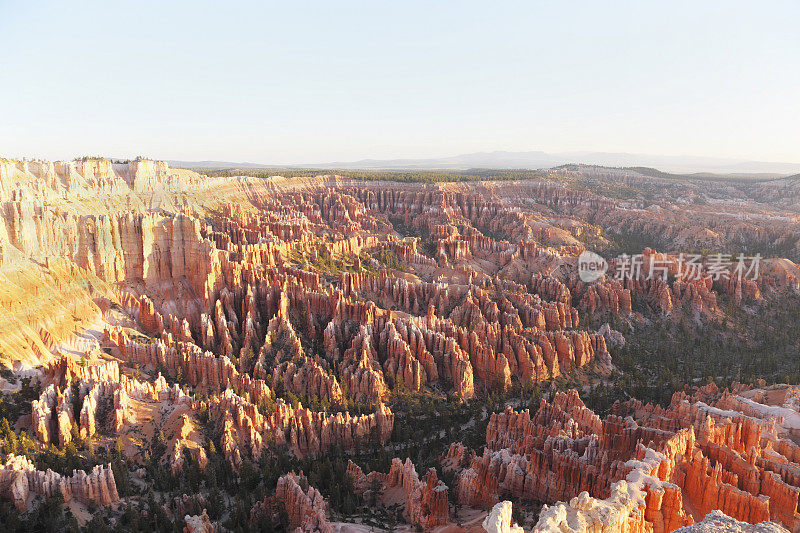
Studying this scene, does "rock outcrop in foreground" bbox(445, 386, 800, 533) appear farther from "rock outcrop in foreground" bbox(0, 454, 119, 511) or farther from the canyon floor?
"rock outcrop in foreground" bbox(0, 454, 119, 511)

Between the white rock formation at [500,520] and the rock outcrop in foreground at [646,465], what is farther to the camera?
the rock outcrop in foreground at [646,465]

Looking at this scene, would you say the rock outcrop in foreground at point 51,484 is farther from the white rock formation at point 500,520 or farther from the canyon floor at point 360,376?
the white rock formation at point 500,520

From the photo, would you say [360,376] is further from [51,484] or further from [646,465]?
[646,465]

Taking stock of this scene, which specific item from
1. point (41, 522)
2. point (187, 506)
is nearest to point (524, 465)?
point (187, 506)

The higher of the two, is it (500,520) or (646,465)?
(500,520)

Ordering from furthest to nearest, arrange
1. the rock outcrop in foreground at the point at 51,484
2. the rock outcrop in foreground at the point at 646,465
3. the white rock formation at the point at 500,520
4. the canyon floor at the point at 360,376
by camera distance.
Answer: the canyon floor at the point at 360,376 → the rock outcrop in foreground at the point at 51,484 → the rock outcrop in foreground at the point at 646,465 → the white rock formation at the point at 500,520

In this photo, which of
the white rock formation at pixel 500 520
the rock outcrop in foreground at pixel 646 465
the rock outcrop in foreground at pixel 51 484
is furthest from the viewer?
the rock outcrop in foreground at pixel 51 484

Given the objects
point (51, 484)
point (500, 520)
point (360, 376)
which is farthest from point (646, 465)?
point (51, 484)

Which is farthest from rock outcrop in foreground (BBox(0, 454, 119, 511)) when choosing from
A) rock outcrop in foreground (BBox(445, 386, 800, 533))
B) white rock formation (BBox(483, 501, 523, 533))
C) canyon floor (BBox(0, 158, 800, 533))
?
white rock formation (BBox(483, 501, 523, 533))

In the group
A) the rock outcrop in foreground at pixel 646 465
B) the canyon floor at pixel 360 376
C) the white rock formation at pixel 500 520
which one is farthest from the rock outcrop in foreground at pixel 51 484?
the white rock formation at pixel 500 520
